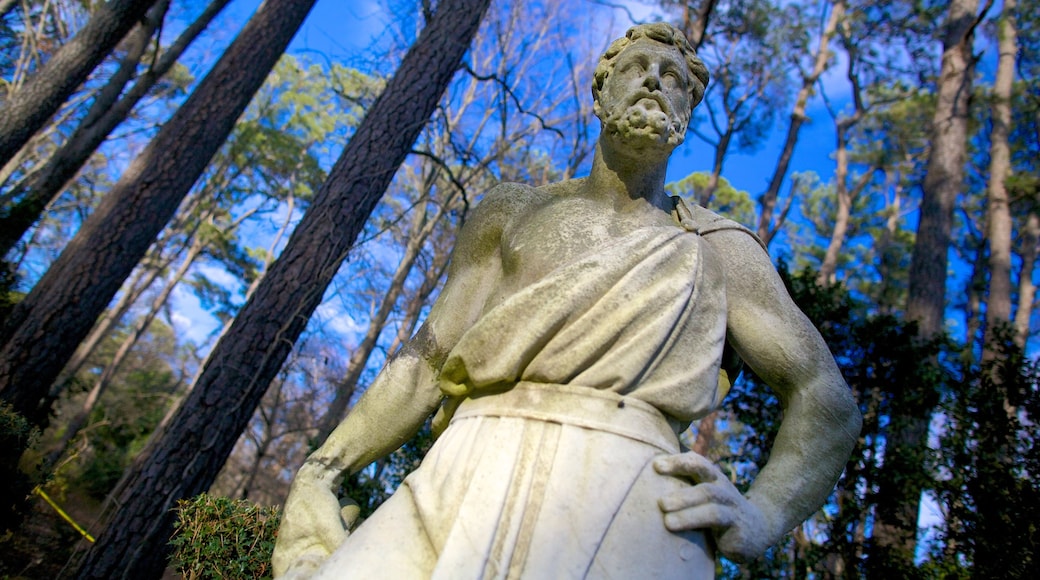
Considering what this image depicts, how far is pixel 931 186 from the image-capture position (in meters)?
10.0

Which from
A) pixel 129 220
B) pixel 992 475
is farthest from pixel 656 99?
pixel 129 220

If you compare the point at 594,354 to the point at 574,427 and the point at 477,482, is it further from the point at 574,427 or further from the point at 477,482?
the point at 477,482

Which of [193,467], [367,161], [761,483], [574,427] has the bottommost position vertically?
[193,467]

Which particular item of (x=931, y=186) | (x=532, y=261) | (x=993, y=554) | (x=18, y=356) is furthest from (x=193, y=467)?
(x=931, y=186)

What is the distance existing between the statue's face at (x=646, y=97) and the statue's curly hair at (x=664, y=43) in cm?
3

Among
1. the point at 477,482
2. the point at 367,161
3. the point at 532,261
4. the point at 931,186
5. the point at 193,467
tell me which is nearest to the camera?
the point at 477,482

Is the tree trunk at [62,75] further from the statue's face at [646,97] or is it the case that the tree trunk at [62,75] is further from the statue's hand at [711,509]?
the statue's hand at [711,509]

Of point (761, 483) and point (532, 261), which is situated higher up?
point (532, 261)

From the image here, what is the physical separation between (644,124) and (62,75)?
7058mm

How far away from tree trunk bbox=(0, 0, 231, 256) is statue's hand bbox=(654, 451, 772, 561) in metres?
8.94

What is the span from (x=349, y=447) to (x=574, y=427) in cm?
66

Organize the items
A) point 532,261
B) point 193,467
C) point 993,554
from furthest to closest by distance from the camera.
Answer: point 993,554 < point 193,467 < point 532,261

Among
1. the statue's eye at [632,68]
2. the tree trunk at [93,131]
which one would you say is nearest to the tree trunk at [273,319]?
A: the statue's eye at [632,68]

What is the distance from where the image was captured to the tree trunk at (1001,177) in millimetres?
10852
